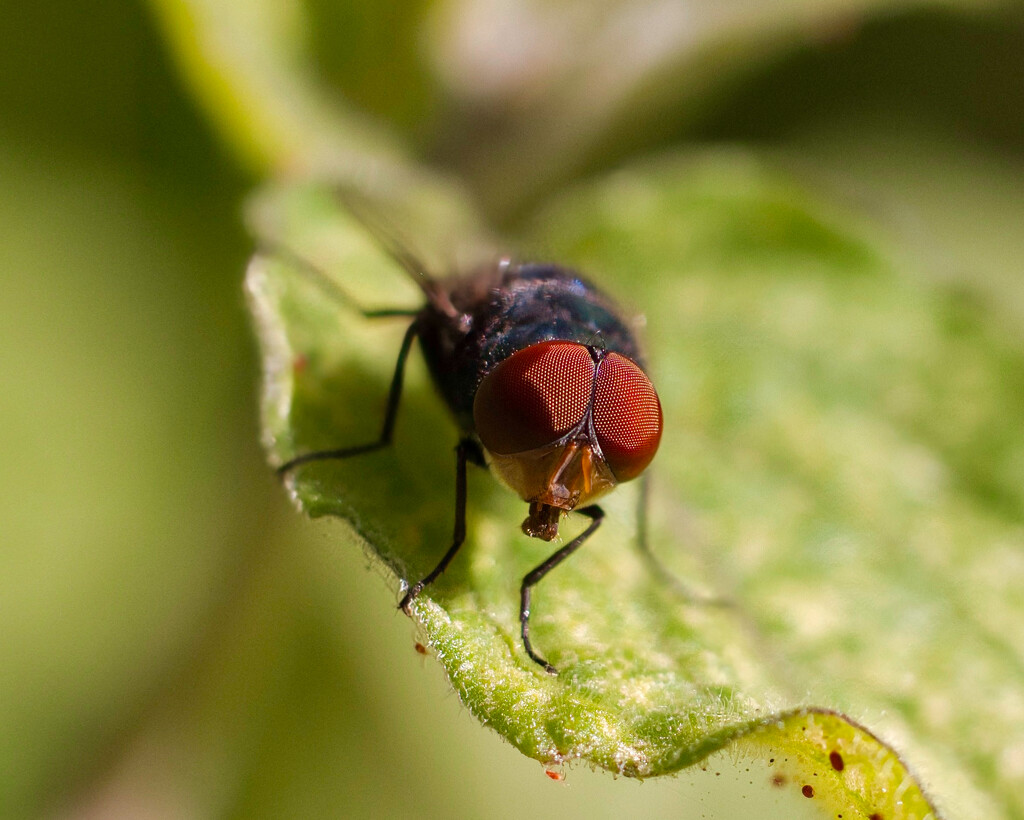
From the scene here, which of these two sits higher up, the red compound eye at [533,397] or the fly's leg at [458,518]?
the red compound eye at [533,397]

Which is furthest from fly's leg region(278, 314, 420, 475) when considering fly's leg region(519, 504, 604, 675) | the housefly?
fly's leg region(519, 504, 604, 675)

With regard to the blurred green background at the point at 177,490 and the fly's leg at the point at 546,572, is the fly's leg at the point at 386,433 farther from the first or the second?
the blurred green background at the point at 177,490

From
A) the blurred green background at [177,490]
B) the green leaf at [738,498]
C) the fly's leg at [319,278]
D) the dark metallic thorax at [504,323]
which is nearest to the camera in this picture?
the green leaf at [738,498]

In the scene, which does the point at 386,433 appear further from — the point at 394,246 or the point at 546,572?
the point at 394,246

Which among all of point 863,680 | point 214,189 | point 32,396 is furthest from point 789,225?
point 32,396

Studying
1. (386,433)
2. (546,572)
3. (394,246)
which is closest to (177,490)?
(394,246)

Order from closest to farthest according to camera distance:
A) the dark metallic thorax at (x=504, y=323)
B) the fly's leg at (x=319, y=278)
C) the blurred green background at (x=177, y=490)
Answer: the dark metallic thorax at (x=504, y=323), the fly's leg at (x=319, y=278), the blurred green background at (x=177, y=490)

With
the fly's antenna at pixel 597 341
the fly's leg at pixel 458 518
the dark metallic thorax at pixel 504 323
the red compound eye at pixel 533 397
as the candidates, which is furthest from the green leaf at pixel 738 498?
the fly's antenna at pixel 597 341

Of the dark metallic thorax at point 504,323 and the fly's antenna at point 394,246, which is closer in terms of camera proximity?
the dark metallic thorax at point 504,323
